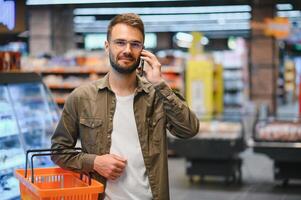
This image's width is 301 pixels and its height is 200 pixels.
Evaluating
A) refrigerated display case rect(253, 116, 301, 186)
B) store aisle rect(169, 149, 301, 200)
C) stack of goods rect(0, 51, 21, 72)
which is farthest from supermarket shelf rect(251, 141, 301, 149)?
stack of goods rect(0, 51, 21, 72)

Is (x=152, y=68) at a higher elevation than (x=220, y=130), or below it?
higher

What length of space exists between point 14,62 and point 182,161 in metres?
6.56

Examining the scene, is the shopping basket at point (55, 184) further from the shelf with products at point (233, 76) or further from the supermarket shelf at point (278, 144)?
the shelf with products at point (233, 76)

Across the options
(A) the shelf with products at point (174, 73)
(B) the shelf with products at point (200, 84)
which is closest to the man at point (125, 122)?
(A) the shelf with products at point (174, 73)

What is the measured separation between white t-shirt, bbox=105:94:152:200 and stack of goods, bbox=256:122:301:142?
5.73 m

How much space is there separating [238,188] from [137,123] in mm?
6053

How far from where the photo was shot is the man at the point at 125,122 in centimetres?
260

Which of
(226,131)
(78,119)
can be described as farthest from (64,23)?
(78,119)

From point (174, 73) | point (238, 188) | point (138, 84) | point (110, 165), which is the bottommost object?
point (238, 188)

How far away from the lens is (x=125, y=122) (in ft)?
8.82

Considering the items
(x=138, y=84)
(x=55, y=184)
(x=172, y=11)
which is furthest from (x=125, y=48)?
(x=172, y=11)

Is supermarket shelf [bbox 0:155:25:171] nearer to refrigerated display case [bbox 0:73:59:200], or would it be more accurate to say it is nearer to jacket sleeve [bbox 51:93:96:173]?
refrigerated display case [bbox 0:73:59:200]

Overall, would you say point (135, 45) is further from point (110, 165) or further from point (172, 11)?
point (172, 11)

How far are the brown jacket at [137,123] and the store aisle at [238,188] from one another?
5077 millimetres
